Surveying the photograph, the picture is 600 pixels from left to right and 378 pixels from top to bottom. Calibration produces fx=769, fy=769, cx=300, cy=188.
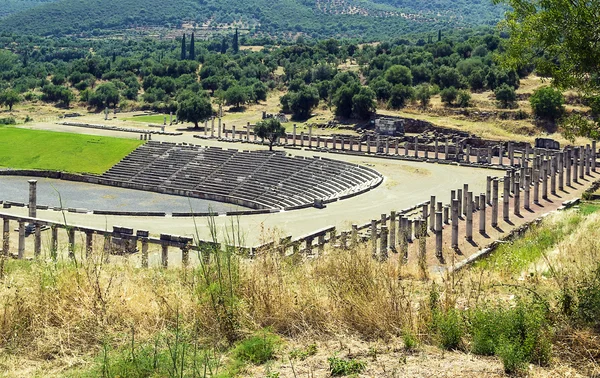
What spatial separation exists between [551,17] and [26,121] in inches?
3454

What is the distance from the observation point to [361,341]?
10594 mm

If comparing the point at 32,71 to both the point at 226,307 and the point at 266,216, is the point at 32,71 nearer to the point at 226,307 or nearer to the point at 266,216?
the point at 266,216

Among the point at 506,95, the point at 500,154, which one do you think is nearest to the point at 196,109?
the point at 506,95

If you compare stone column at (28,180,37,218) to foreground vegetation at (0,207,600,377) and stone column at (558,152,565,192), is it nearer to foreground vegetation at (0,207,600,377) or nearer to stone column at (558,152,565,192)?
foreground vegetation at (0,207,600,377)

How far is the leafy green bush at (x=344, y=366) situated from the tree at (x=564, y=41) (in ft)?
26.5

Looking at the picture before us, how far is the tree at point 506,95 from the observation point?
3174 inches

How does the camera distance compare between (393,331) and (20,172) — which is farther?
(20,172)

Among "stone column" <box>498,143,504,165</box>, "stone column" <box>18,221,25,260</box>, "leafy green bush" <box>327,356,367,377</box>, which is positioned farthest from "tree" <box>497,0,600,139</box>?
"stone column" <box>498,143,504,165</box>

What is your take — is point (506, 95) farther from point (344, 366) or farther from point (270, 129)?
point (344, 366)

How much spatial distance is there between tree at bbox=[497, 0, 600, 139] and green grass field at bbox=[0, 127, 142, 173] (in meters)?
52.8

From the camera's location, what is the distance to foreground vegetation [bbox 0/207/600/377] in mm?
9867

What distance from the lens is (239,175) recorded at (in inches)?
2359

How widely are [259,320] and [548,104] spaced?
225ft

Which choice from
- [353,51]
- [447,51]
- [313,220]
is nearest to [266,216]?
[313,220]
